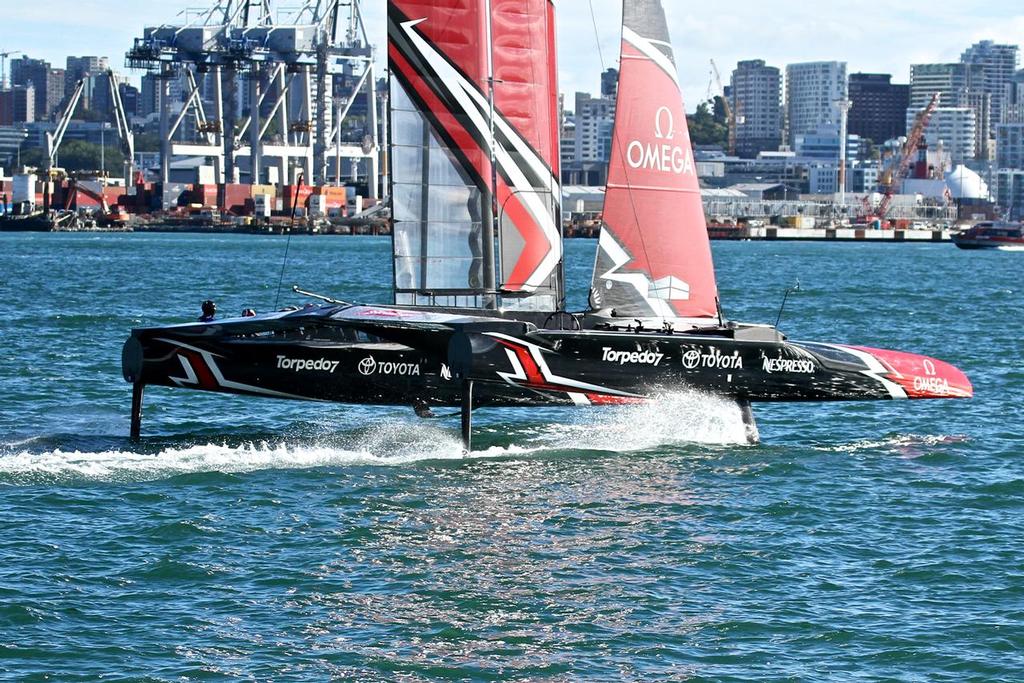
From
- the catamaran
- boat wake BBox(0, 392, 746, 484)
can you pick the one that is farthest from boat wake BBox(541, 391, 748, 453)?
the catamaran

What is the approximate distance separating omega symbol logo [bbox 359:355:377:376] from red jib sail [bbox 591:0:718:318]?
2851 mm

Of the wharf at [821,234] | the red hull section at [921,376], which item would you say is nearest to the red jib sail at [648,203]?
the red hull section at [921,376]

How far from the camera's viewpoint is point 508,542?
12867 millimetres

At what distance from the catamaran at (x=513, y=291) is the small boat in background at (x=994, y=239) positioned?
112254 mm

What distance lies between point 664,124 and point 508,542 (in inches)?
266

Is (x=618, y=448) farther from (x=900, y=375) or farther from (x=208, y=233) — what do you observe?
(x=208, y=233)

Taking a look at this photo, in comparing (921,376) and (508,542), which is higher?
(921,376)

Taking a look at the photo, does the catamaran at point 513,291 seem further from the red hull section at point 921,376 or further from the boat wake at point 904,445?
the boat wake at point 904,445

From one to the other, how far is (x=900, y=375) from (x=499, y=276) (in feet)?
14.6

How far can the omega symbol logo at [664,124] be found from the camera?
18000mm

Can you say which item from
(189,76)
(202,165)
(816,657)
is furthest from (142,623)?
(202,165)

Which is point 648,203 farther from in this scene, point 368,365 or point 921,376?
point 368,365

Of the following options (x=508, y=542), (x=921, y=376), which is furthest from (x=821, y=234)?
(x=508, y=542)

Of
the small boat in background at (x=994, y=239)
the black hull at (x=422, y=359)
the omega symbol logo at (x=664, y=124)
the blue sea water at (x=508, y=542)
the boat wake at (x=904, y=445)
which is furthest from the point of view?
the small boat in background at (x=994, y=239)
